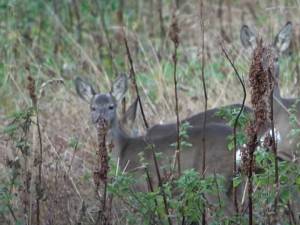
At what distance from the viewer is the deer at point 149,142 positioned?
762cm

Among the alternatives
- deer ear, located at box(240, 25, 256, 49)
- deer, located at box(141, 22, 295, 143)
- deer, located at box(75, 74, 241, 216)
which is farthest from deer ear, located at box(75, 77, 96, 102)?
deer ear, located at box(240, 25, 256, 49)

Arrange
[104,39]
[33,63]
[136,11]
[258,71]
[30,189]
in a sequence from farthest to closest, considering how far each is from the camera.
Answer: [136,11] < [104,39] < [33,63] < [30,189] < [258,71]

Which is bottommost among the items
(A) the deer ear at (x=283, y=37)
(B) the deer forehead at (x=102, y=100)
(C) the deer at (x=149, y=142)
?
(C) the deer at (x=149, y=142)

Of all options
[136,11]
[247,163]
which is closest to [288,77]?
[136,11]

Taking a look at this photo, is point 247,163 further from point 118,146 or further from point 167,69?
point 167,69

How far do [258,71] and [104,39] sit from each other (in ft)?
23.9

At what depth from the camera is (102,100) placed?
9.30 meters

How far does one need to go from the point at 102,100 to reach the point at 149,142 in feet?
8.22

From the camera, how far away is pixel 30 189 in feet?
21.6

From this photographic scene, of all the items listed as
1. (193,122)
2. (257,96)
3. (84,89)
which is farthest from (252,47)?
(257,96)

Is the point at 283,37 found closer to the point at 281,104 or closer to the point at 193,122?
the point at 193,122

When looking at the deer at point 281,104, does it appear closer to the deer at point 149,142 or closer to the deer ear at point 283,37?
the deer ear at point 283,37

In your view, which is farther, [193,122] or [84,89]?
[84,89]

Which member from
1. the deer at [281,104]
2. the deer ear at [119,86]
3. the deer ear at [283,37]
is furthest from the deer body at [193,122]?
the deer ear at [283,37]
